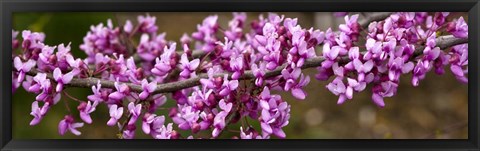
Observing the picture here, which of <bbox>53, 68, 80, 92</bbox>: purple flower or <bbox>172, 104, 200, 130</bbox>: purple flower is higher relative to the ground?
<bbox>53, 68, 80, 92</bbox>: purple flower

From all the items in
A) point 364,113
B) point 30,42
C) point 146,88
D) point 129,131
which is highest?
point 30,42

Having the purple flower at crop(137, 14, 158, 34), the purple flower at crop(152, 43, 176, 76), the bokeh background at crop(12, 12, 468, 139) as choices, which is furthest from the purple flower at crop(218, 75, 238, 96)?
the bokeh background at crop(12, 12, 468, 139)

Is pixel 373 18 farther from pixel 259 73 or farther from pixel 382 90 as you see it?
pixel 259 73

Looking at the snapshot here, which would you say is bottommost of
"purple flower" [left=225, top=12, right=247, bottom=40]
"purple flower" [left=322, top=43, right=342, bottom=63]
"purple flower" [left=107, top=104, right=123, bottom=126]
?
"purple flower" [left=107, top=104, right=123, bottom=126]

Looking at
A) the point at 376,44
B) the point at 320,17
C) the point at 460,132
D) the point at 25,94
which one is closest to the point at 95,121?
the point at 25,94

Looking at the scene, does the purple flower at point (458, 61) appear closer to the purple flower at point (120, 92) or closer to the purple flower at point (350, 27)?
the purple flower at point (350, 27)

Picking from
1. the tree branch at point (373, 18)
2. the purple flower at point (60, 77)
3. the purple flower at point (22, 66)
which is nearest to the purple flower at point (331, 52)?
the tree branch at point (373, 18)

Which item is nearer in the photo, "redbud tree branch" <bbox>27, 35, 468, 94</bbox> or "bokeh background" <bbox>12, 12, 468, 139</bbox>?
"redbud tree branch" <bbox>27, 35, 468, 94</bbox>

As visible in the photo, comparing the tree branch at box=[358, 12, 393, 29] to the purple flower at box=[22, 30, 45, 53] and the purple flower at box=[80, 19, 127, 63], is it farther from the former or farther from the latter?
the purple flower at box=[22, 30, 45, 53]

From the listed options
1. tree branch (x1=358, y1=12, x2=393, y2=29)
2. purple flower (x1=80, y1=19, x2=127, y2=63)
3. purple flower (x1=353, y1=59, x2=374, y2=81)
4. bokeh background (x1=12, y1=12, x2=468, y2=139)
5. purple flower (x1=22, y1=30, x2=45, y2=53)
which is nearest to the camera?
purple flower (x1=353, y1=59, x2=374, y2=81)

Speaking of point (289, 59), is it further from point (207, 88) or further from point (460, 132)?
point (460, 132)

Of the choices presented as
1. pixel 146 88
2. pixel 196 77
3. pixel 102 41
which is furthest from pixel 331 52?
pixel 102 41

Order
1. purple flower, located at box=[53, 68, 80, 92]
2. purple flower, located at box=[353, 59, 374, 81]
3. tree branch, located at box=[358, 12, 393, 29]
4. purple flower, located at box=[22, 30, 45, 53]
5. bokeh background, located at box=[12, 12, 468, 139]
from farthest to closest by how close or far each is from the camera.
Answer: bokeh background, located at box=[12, 12, 468, 139] < tree branch, located at box=[358, 12, 393, 29] < purple flower, located at box=[22, 30, 45, 53] < purple flower, located at box=[53, 68, 80, 92] < purple flower, located at box=[353, 59, 374, 81]
